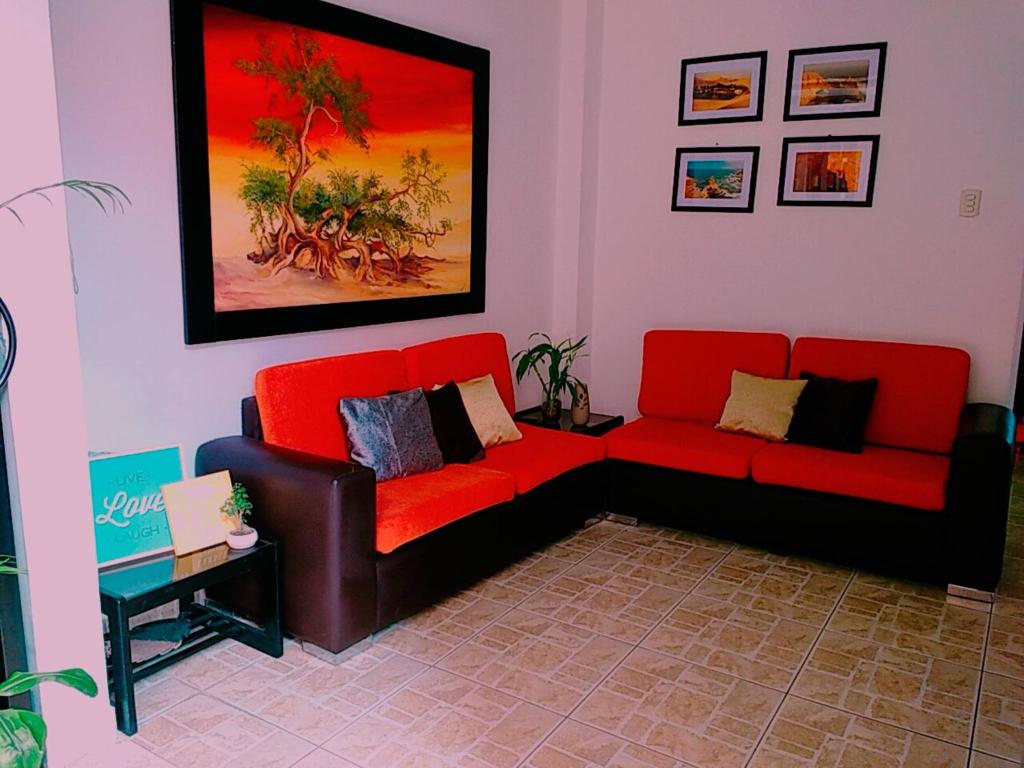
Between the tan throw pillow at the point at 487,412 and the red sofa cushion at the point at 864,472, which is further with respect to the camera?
the tan throw pillow at the point at 487,412

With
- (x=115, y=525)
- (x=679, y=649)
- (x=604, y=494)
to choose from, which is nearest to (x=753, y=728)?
(x=679, y=649)

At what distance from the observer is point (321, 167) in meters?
3.27

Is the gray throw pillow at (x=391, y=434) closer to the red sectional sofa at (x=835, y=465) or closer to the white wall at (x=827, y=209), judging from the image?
the red sectional sofa at (x=835, y=465)

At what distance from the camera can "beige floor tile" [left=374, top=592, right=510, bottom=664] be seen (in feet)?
9.16

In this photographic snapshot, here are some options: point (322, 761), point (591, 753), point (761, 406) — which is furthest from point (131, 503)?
point (761, 406)

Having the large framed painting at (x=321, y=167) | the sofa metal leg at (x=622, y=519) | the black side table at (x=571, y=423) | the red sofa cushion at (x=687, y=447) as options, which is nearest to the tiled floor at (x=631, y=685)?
the red sofa cushion at (x=687, y=447)

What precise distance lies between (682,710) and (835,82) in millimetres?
3064

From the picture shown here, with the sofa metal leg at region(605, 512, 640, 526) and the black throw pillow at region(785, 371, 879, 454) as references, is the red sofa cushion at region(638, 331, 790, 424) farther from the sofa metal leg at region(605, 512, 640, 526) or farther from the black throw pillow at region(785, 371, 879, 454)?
the sofa metal leg at region(605, 512, 640, 526)

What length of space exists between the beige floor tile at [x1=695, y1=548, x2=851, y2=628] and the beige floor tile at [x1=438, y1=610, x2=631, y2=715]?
2.15 ft

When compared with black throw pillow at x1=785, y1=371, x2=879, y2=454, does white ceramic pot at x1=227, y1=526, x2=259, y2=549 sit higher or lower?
lower

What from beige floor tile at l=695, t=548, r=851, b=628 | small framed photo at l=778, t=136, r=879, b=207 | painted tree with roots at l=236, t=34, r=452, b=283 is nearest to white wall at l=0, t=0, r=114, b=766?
painted tree with roots at l=236, t=34, r=452, b=283

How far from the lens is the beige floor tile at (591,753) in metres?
2.20

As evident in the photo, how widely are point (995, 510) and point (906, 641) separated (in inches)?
25.5

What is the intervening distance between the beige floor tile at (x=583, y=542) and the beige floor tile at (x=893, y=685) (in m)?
1.10
